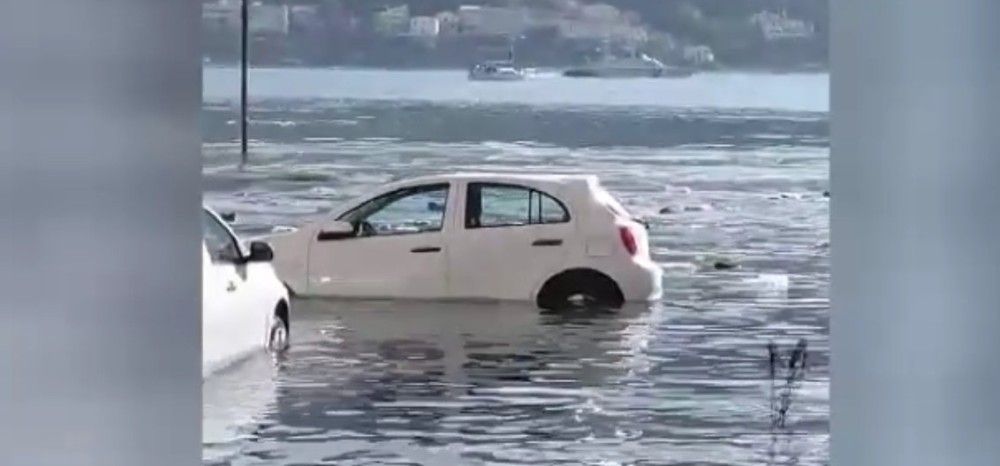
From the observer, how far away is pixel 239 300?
10.1 feet

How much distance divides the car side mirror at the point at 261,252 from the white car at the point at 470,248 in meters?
0.08

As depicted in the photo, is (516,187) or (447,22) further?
(516,187)

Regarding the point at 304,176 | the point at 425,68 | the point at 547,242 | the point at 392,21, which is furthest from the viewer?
the point at 547,242

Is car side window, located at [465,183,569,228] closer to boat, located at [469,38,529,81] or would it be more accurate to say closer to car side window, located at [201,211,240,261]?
boat, located at [469,38,529,81]

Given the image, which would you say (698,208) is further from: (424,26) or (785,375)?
(424,26)

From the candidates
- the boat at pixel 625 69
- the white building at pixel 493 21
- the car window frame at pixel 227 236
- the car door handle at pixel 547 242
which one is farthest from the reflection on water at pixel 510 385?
the white building at pixel 493 21

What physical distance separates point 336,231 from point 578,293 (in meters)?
0.58

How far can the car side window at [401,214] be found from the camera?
11.3 feet

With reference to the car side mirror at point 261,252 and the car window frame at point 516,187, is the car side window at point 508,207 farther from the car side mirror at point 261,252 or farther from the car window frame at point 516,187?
the car side mirror at point 261,252

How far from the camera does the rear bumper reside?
3396 millimetres

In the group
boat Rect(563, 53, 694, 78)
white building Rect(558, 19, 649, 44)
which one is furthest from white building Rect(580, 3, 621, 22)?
boat Rect(563, 53, 694, 78)

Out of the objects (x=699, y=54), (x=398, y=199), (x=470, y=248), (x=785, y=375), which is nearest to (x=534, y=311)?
(x=470, y=248)

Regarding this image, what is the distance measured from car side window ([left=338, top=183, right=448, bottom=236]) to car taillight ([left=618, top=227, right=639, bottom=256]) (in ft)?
1.36
